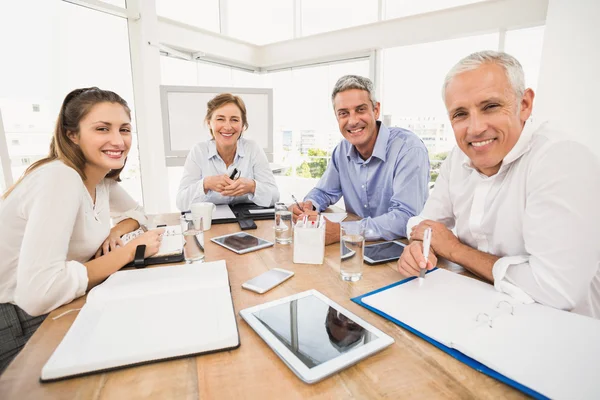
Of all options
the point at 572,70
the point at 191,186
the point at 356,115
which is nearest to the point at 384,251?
the point at 356,115

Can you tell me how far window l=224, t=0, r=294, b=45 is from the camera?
5207mm

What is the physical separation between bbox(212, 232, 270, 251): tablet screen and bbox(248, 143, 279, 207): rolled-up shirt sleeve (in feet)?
2.24

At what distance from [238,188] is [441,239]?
3.84 ft

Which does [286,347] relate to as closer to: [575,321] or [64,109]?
[575,321]

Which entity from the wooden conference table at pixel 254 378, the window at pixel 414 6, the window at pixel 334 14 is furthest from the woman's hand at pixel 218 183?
the window at pixel 334 14

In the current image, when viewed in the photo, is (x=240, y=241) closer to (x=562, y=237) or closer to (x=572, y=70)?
(x=562, y=237)

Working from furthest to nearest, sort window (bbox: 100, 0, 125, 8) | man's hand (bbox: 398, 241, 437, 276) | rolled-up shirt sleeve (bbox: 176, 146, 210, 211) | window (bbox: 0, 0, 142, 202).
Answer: window (bbox: 100, 0, 125, 8) < window (bbox: 0, 0, 142, 202) < rolled-up shirt sleeve (bbox: 176, 146, 210, 211) < man's hand (bbox: 398, 241, 437, 276)

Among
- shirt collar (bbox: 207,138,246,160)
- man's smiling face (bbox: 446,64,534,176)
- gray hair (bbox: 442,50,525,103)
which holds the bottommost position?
shirt collar (bbox: 207,138,246,160)

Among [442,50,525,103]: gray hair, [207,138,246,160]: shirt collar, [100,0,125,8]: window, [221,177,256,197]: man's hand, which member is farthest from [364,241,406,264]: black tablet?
[100,0,125,8]: window

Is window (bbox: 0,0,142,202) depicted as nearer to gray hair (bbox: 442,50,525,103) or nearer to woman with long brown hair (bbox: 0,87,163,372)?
woman with long brown hair (bbox: 0,87,163,372)

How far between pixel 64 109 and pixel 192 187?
33.3 inches

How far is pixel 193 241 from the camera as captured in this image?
1075mm

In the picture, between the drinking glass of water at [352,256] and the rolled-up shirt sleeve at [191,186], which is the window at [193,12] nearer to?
the rolled-up shirt sleeve at [191,186]

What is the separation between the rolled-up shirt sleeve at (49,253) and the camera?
0.78 metres
